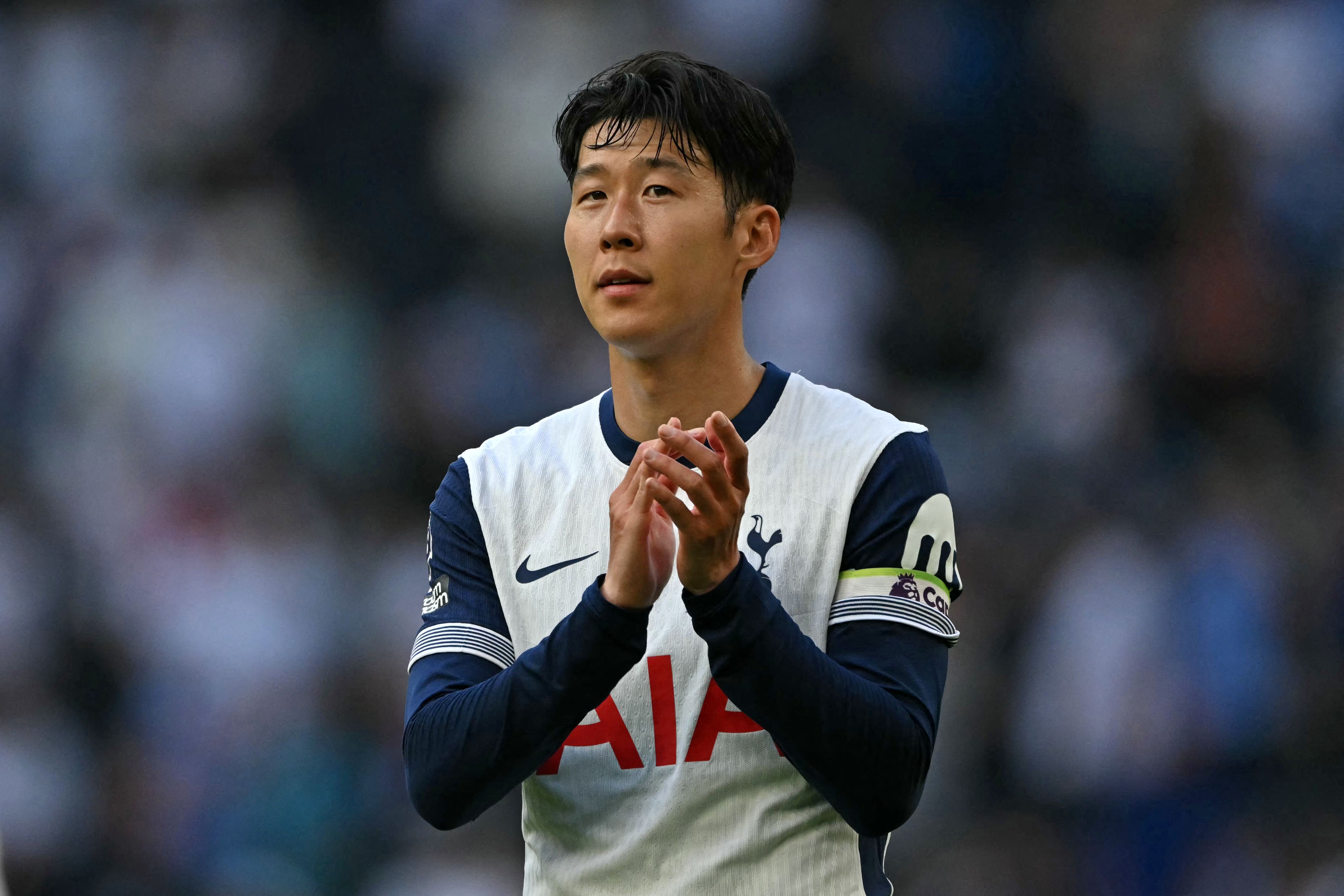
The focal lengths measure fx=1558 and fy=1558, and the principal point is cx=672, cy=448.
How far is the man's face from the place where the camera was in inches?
95.9

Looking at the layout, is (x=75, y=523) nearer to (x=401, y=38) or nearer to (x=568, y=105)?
(x=401, y=38)

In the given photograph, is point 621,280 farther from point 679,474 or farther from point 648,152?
point 679,474

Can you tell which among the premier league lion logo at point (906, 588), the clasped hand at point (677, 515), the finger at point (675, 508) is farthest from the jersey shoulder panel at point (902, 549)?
the finger at point (675, 508)

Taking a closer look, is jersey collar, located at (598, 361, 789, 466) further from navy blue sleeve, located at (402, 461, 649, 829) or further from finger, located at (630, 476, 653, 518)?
finger, located at (630, 476, 653, 518)

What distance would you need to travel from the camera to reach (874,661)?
229cm

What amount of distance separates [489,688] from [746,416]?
2.18 feet

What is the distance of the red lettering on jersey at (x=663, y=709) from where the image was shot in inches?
94.4

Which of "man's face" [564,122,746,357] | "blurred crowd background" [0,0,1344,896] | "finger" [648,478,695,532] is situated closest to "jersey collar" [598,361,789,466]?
"man's face" [564,122,746,357]

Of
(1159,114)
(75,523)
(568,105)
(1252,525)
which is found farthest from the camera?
(1159,114)

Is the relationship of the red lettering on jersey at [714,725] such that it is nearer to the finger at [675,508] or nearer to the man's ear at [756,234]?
the finger at [675,508]

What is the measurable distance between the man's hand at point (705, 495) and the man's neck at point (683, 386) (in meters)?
0.48

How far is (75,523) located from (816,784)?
17.3 ft

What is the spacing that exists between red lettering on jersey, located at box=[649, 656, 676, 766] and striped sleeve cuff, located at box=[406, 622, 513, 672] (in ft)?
0.75

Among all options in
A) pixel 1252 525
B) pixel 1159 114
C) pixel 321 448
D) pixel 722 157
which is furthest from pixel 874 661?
pixel 1159 114
